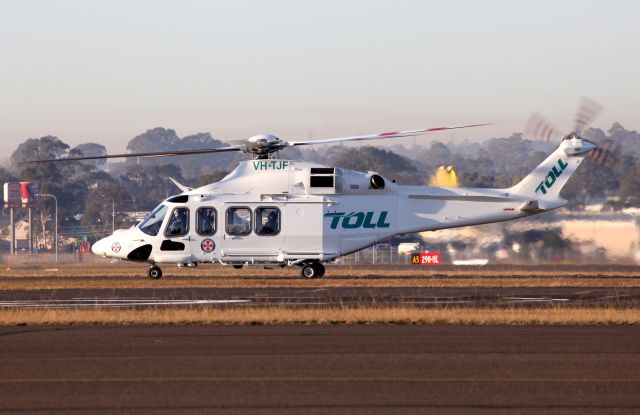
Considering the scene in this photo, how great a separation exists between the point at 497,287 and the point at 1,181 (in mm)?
169765

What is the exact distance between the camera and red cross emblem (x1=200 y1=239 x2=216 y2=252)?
4244 centimetres

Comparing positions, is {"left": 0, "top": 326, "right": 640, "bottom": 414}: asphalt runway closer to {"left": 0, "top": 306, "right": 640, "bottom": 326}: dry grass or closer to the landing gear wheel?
{"left": 0, "top": 306, "right": 640, "bottom": 326}: dry grass

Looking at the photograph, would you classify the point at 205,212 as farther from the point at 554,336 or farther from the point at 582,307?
the point at 554,336

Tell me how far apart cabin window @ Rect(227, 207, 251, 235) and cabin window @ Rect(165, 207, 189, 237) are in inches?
61.6

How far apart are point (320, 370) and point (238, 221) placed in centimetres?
2633

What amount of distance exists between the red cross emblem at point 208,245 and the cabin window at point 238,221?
27.9 inches

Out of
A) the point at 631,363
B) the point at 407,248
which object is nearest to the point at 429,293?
the point at 631,363

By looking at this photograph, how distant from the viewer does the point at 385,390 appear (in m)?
14.5

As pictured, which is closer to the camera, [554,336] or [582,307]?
[554,336]

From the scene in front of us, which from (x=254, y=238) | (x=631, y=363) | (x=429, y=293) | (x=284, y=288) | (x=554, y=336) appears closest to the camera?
(x=631, y=363)

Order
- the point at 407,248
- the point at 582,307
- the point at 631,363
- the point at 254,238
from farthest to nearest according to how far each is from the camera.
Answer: the point at 407,248 < the point at 254,238 < the point at 582,307 < the point at 631,363

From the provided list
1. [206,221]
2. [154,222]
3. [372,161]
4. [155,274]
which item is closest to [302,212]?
[206,221]

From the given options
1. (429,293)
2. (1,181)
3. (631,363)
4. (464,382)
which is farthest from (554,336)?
(1,181)

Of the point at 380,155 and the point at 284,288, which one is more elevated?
the point at 380,155
